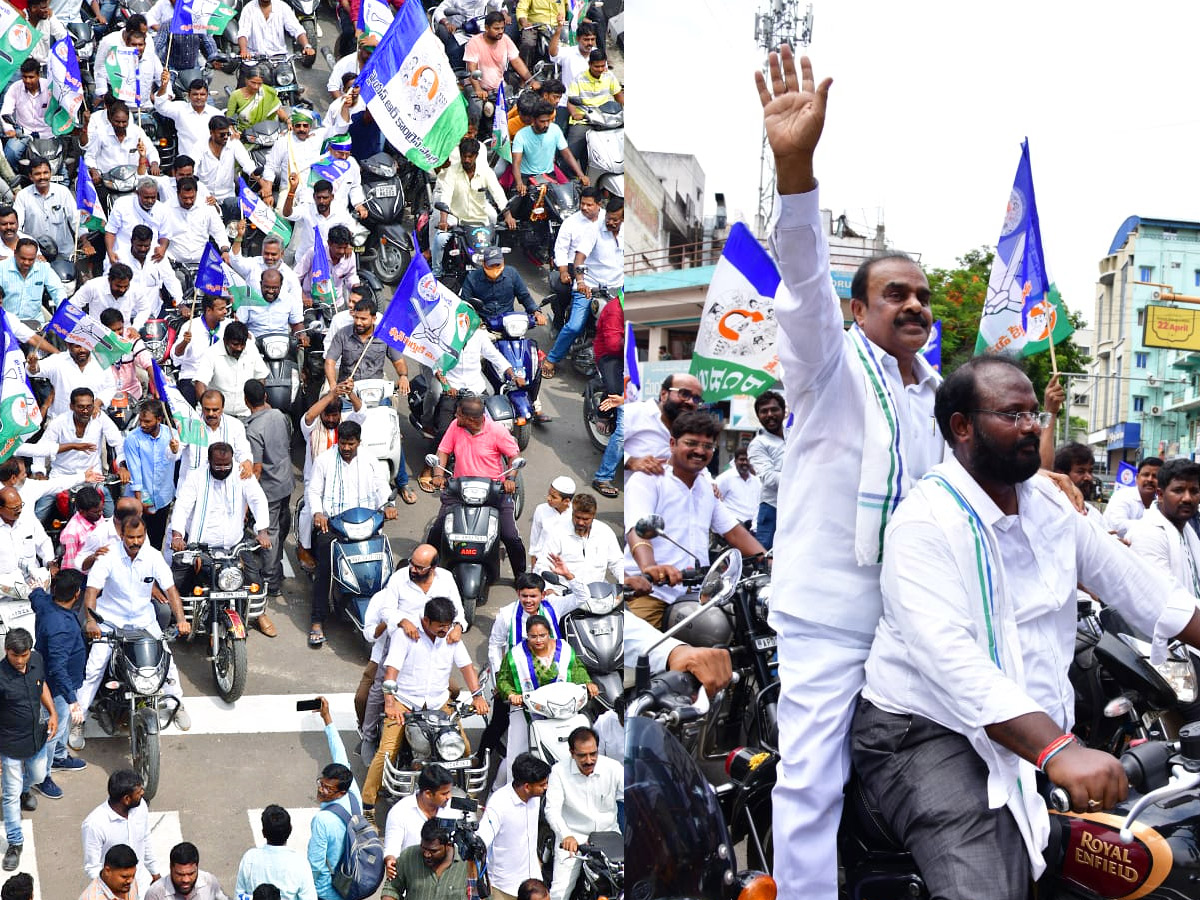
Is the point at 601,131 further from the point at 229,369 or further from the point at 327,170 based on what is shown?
the point at 327,170

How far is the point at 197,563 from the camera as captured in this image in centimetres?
819

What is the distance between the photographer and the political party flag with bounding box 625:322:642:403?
241 cm

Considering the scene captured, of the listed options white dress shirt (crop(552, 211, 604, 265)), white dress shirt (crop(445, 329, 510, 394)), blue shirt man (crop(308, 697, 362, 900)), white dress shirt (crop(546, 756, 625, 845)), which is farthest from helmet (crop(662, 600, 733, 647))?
blue shirt man (crop(308, 697, 362, 900))

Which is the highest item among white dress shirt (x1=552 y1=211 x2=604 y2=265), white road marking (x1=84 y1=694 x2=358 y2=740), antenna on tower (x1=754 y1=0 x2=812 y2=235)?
antenna on tower (x1=754 y1=0 x2=812 y2=235)

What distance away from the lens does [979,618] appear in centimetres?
199

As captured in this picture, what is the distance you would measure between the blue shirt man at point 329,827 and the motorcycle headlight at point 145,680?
109cm

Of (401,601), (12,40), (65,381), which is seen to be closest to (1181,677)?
(401,601)

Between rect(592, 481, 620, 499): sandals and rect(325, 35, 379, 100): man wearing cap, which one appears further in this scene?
rect(325, 35, 379, 100): man wearing cap

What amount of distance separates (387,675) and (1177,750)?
231 inches

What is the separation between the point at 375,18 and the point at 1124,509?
11.9 m

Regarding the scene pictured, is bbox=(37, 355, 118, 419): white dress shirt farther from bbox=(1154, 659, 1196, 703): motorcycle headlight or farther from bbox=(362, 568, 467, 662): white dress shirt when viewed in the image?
bbox=(1154, 659, 1196, 703): motorcycle headlight

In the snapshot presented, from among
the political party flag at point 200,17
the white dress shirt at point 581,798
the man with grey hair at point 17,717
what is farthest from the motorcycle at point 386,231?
the white dress shirt at point 581,798

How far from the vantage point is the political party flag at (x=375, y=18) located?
44.1 feet

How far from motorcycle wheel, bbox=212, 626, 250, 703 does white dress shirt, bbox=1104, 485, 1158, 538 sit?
586 cm
